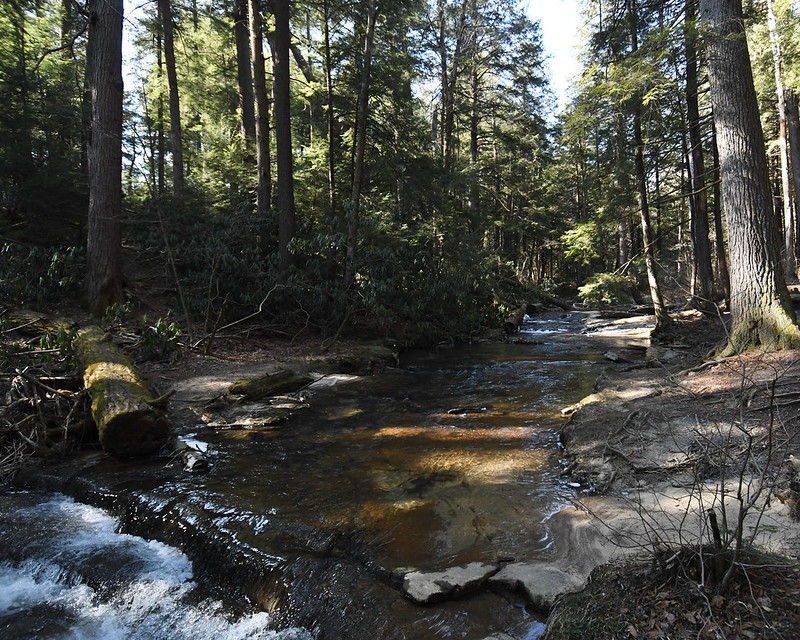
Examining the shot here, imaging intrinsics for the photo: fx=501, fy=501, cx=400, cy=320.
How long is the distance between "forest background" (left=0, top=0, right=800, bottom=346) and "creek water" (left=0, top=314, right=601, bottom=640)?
4.83 m

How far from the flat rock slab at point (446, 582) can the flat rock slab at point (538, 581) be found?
0.32ft

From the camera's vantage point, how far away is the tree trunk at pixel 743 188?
7.23 m

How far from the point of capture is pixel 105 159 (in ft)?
35.4

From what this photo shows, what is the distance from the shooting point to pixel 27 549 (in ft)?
14.4

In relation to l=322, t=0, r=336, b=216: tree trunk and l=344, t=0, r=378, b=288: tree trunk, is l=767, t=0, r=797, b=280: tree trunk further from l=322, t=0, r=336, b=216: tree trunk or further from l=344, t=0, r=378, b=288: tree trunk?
l=322, t=0, r=336, b=216: tree trunk

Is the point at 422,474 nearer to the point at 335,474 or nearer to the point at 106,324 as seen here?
the point at 335,474

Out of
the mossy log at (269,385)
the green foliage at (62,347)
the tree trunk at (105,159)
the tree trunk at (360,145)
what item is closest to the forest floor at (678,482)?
the mossy log at (269,385)

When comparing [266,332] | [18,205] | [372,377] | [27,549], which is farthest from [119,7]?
[27,549]

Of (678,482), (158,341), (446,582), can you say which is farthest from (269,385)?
(678,482)

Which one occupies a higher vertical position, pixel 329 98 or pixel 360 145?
pixel 329 98

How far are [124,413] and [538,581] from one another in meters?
5.00

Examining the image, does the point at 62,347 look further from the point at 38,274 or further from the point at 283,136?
the point at 283,136

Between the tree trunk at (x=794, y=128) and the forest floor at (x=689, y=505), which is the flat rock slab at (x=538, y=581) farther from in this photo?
the tree trunk at (x=794, y=128)

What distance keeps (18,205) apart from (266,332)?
6934mm
